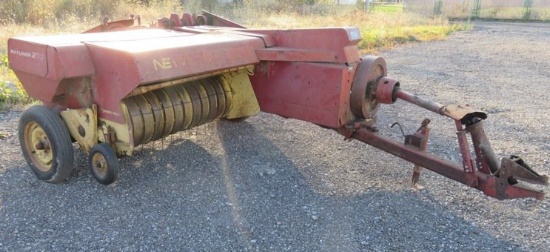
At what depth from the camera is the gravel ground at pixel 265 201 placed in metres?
2.79

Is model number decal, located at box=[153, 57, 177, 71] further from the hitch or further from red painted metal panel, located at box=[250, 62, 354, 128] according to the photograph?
the hitch

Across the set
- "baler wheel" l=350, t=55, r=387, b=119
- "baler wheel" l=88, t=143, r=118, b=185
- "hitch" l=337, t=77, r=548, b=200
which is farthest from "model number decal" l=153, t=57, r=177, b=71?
"hitch" l=337, t=77, r=548, b=200

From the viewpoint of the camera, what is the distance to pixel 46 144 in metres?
3.47

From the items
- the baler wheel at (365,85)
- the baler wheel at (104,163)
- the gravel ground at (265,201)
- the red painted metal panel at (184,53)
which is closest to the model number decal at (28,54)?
the red painted metal panel at (184,53)

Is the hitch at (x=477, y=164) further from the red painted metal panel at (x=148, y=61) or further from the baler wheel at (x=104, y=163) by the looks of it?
the baler wheel at (x=104, y=163)

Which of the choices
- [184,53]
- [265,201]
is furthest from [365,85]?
[184,53]

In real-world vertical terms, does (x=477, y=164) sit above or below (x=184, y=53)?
below

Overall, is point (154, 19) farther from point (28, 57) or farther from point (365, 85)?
point (365, 85)

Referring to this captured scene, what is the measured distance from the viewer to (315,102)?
346 cm

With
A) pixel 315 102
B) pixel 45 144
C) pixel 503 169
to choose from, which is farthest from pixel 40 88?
pixel 503 169

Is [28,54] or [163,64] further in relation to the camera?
[28,54]

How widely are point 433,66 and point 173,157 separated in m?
7.11

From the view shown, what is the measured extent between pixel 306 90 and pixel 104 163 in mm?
1557

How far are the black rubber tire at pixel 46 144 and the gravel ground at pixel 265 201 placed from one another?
0.12 meters
